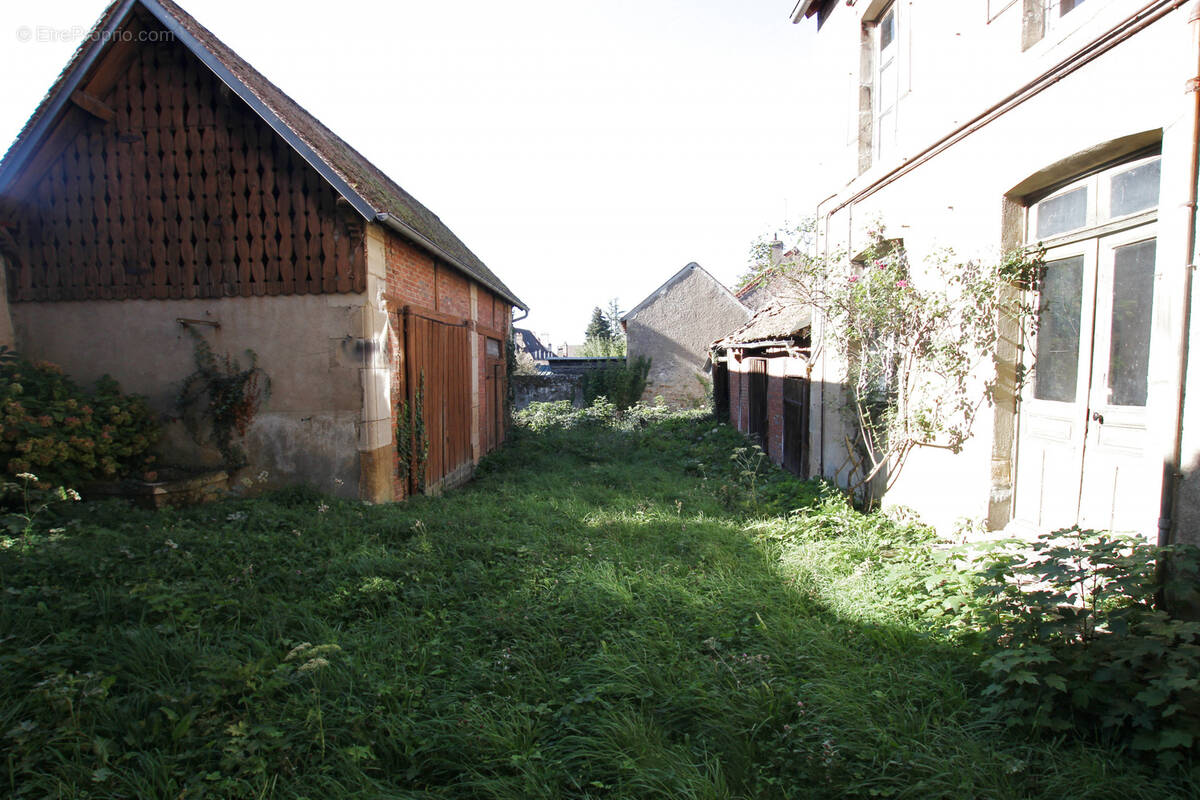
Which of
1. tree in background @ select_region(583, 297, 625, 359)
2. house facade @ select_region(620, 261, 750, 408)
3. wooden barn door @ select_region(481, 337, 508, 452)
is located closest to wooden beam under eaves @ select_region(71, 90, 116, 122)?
wooden barn door @ select_region(481, 337, 508, 452)

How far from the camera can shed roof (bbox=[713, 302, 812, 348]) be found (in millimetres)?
8938

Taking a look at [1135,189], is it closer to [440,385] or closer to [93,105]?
[440,385]

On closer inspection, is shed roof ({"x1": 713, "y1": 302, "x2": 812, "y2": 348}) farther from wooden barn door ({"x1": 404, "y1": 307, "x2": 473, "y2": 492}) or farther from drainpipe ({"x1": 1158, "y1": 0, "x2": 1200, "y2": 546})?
wooden barn door ({"x1": 404, "y1": 307, "x2": 473, "y2": 492})

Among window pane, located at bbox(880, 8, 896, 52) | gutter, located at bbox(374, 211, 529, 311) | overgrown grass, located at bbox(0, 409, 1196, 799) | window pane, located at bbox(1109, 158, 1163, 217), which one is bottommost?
overgrown grass, located at bbox(0, 409, 1196, 799)

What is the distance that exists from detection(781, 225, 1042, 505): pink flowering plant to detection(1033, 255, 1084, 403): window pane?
13 cm

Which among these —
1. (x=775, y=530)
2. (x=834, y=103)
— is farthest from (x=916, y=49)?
(x=775, y=530)

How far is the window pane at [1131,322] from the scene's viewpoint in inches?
138

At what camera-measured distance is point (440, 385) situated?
8.43 metres

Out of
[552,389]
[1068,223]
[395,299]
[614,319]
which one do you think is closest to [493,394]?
[395,299]

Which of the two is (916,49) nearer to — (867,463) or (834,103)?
(834,103)

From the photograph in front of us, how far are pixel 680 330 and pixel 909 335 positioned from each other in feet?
59.8

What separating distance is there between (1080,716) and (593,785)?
7.14 ft

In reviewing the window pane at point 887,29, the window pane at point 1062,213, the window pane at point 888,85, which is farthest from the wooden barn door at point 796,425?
the window pane at point 887,29

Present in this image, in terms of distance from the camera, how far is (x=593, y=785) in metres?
2.43
